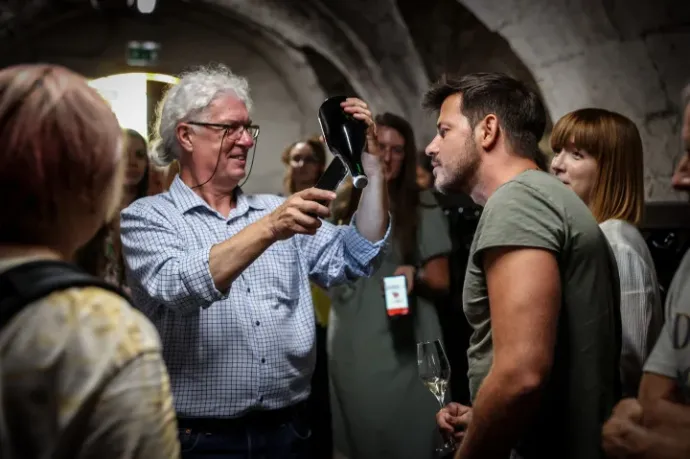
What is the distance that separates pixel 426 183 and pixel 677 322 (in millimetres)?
1930

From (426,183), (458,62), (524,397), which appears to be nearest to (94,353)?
(524,397)

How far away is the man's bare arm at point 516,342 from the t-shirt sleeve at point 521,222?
0.8 inches

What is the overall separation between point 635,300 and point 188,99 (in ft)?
4.03

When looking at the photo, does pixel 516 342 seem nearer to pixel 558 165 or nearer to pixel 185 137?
pixel 558 165

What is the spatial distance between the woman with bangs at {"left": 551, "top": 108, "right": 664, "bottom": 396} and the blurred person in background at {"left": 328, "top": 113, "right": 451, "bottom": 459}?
0.79 m

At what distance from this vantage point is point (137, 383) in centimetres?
83

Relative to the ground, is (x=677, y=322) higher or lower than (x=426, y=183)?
lower

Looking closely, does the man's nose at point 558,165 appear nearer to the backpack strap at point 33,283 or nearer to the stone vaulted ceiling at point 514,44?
the stone vaulted ceiling at point 514,44

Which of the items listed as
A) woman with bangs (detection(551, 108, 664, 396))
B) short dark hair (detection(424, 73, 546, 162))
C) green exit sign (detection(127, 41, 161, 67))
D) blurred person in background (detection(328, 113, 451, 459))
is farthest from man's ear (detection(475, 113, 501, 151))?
green exit sign (detection(127, 41, 161, 67))

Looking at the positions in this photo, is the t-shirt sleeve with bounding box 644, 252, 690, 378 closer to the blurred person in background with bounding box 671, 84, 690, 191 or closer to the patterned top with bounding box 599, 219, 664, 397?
the blurred person in background with bounding box 671, 84, 690, 191

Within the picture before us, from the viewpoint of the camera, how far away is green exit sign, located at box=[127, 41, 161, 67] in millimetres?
5922

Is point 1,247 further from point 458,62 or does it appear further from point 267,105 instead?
point 267,105

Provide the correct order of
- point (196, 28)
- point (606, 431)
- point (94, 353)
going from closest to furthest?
point (94, 353) < point (606, 431) < point (196, 28)

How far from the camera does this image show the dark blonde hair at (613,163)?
1.90 meters
